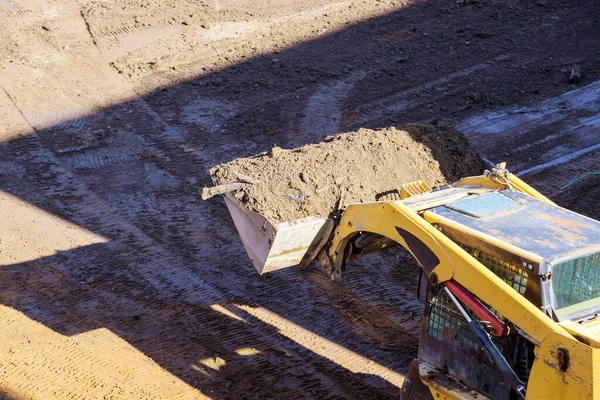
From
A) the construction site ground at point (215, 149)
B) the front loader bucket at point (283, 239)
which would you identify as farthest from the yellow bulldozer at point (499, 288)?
the construction site ground at point (215, 149)

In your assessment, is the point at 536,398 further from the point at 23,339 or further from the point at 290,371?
the point at 23,339

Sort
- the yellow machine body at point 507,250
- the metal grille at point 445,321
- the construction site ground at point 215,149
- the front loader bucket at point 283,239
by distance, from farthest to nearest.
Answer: the construction site ground at point 215,149 → the front loader bucket at point 283,239 → the metal grille at point 445,321 → the yellow machine body at point 507,250

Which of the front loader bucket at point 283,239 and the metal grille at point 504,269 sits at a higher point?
the metal grille at point 504,269

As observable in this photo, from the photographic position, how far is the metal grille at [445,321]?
5.22 meters

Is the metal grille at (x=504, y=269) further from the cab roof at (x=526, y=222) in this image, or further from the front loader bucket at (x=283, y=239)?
the front loader bucket at (x=283, y=239)

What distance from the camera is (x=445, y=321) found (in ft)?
17.6

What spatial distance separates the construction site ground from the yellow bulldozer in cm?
162

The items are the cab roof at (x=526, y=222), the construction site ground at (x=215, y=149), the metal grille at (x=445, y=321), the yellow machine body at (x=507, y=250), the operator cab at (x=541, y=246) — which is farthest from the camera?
the construction site ground at (x=215, y=149)

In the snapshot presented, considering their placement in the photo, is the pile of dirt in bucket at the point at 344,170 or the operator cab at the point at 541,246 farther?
the pile of dirt in bucket at the point at 344,170

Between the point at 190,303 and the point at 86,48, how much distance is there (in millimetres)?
7190

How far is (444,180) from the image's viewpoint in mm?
7191

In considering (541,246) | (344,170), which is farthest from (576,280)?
(344,170)

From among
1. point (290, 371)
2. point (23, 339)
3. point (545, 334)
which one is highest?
point (545, 334)

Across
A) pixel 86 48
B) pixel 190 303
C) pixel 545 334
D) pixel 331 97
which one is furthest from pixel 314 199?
pixel 86 48
